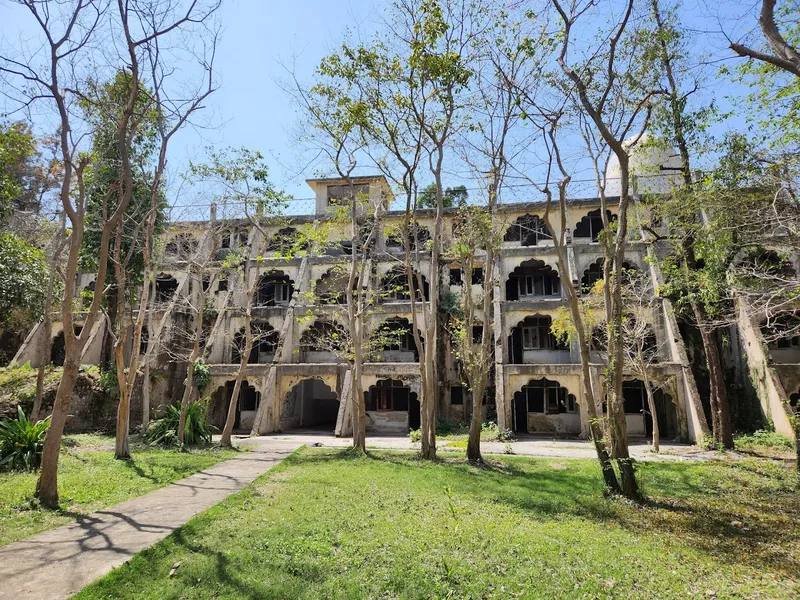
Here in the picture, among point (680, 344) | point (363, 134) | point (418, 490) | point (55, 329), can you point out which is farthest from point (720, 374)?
point (55, 329)

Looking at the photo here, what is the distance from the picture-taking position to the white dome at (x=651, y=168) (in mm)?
10744

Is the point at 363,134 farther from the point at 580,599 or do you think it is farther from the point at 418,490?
the point at 580,599

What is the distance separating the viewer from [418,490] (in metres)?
8.79

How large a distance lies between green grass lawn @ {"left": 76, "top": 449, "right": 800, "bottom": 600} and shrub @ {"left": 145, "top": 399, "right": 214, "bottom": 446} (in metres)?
6.45

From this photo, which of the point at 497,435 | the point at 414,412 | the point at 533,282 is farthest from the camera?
the point at 533,282

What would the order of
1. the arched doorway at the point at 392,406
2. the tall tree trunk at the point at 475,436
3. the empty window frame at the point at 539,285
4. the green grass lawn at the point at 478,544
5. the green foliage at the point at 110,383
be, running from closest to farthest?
the green grass lawn at the point at 478,544 → the tall tree trunk at the point at 475,436 → the green foliage at the point at 110,383 → the arched doorway at the point at 392,406 → the empty window frame at the point at 539,285

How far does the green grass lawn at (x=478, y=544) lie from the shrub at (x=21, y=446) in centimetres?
472

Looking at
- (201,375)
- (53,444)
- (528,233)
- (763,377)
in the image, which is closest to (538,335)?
(528,233)

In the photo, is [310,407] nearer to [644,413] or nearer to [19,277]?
[644,413]

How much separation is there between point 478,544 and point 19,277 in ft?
40.5

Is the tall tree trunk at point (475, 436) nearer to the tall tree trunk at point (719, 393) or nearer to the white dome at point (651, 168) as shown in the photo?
the white dome at point (651, 168)

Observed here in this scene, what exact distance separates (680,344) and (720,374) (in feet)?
14.5

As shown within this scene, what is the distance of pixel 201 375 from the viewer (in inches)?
832

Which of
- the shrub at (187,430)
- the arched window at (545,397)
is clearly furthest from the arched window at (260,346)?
the arched window at (545,397)
